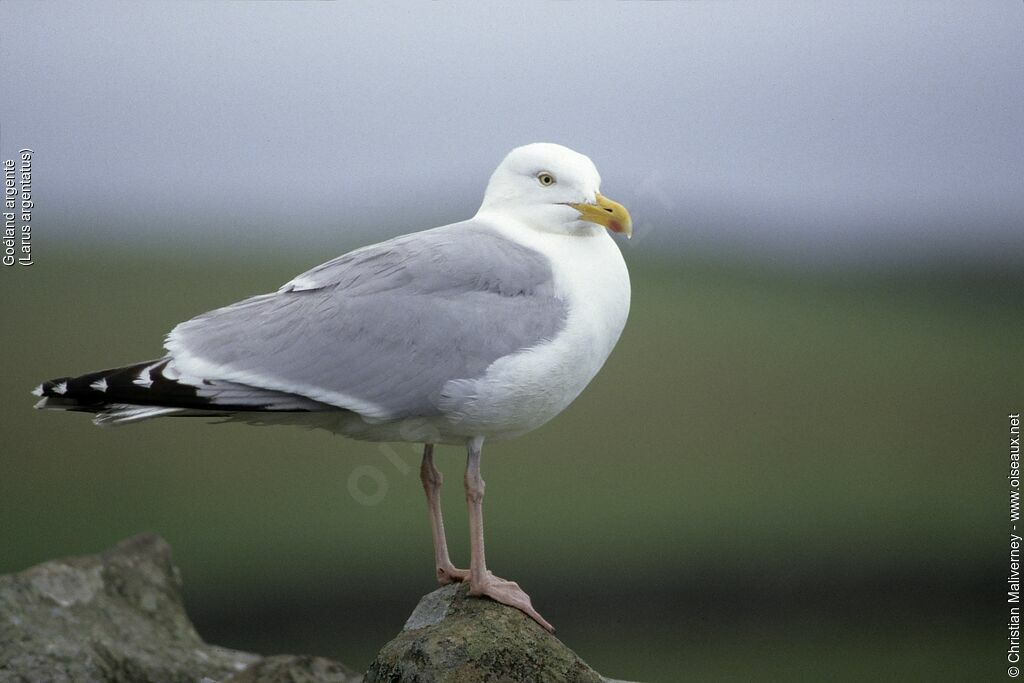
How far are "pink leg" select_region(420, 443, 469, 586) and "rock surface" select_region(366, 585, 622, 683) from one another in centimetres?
21

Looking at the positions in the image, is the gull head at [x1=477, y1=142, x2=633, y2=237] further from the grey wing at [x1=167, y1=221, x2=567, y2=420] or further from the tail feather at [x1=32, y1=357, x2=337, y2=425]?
the tail feather at [x1=32, y1=357, x2=337, y2=425]

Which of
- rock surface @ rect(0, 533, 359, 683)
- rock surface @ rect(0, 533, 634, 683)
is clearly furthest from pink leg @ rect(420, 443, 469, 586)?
rock surface @ rect(0, 533, 359, 683)

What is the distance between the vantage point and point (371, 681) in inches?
139

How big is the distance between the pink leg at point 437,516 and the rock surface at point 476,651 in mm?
207

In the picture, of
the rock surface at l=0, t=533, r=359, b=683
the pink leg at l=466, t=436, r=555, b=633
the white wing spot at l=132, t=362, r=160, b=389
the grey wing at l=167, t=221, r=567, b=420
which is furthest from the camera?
the rock surface at l=0, t=533, r=359, b=683

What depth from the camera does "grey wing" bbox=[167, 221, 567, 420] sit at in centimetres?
334

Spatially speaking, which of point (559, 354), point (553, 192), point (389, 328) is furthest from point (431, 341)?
point (553, 192)

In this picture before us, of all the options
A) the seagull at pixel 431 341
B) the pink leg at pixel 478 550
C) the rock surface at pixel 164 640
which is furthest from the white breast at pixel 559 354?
the rock surface at pixel 164 640

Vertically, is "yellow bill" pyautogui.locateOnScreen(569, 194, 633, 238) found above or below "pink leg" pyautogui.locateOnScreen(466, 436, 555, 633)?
above

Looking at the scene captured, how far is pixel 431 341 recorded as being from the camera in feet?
11.1

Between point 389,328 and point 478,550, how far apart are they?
792mm

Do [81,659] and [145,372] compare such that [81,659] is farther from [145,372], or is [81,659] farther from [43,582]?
[145,372]

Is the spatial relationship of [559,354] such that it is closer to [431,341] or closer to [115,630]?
[431,341]

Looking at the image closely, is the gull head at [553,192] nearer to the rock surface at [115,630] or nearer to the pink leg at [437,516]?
the pink leg at [437,516]
